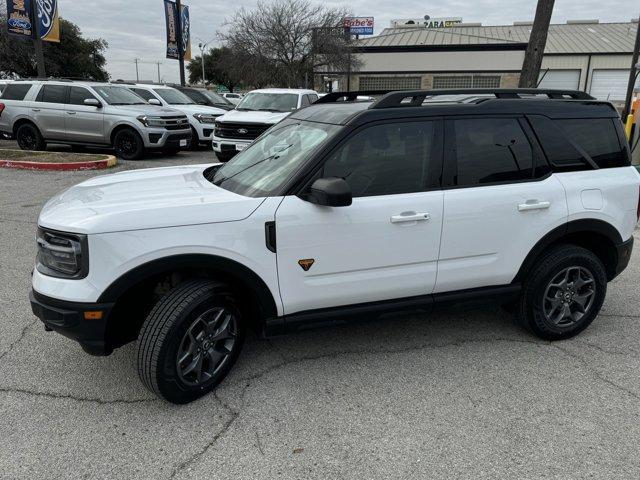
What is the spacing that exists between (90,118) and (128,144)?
1.08 metres

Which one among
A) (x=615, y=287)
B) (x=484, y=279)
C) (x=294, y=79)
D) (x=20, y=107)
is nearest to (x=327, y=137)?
(x=484, y=279)

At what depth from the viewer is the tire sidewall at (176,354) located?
9.40 ft

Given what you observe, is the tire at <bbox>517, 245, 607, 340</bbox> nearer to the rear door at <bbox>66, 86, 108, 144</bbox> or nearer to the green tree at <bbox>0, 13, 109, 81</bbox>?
the rear door at <bbox>66, 86, 108, 144</bbox>

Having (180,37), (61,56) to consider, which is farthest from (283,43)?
(61,56)

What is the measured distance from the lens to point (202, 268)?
294cm

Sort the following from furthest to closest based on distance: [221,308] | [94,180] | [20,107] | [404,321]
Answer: [20,107] → [404,321] → [94,180] → [221,308]

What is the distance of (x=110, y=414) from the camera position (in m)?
2.97

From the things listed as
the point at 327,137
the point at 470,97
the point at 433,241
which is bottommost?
the point at 433,241

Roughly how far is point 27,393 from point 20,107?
1232 cm

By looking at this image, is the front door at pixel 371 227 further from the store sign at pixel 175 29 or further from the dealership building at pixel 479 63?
the dealership building at pixel 479 63

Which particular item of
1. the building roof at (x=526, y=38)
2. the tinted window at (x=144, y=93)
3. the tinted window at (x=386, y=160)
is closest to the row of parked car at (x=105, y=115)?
the tinted window at (x=144, y=93)

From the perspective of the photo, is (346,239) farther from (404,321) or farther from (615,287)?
(615,287)

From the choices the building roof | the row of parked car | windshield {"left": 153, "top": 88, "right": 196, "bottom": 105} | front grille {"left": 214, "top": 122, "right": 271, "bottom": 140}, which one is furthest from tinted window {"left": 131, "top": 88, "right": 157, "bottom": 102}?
the building roof

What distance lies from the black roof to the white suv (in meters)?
0.02
